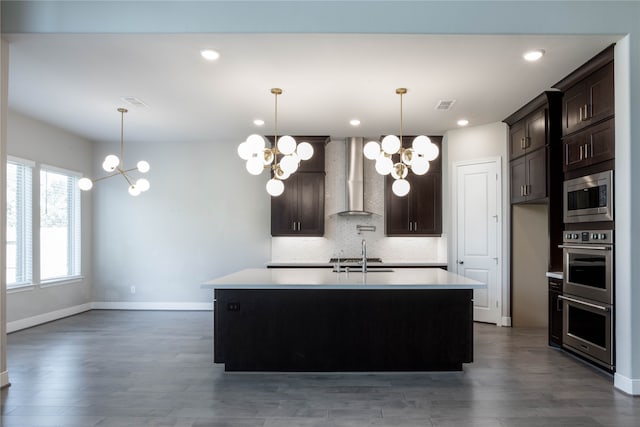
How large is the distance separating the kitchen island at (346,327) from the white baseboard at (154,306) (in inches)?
143

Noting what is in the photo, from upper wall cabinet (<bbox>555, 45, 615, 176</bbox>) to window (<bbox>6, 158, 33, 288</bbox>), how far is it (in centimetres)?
658

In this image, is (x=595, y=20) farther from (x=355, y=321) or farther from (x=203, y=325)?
(x=203, y=325)

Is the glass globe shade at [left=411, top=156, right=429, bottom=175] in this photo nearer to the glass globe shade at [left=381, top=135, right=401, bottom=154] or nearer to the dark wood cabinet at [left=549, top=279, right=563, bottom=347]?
the glass globe shade at [left=381, top=135, right=401, bottom=154]

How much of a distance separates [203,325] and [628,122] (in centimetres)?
533

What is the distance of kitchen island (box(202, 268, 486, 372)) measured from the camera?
13.2ft

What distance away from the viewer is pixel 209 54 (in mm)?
3920

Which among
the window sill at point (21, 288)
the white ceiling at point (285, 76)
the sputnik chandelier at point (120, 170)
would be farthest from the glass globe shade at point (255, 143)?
the window sill at point (21, 288)

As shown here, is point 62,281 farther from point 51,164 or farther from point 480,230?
point 480,230

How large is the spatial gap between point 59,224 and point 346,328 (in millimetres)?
5171

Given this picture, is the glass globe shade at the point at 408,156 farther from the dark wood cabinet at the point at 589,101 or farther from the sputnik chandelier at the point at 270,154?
the dark wood cabinet at the point at 589,101

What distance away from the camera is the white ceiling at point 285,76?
12.1ft

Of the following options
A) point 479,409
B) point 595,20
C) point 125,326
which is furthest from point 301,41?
point 125,326

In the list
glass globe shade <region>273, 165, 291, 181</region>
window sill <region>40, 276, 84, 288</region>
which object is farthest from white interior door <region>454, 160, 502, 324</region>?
window sill <region>40, 276, 84, 288</region>

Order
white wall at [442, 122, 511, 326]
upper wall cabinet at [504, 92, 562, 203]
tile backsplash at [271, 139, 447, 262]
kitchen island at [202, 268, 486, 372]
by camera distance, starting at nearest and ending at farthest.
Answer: kitchen island at [202, 268, 486, 372], upper wall cabinet at [504, 92, 562, 203], white wall at [442, 122, 511, 326], tile backsplash at [271, 139, 447, 262]
